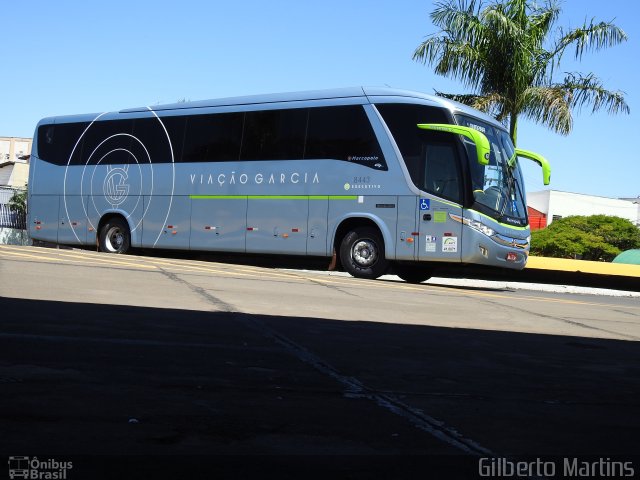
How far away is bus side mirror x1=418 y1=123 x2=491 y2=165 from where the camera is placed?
1633 centimetres

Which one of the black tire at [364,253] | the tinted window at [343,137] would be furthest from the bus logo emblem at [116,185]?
the black tire at [364,253]

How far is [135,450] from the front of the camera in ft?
12.2

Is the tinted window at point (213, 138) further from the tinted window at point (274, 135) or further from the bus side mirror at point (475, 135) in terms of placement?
the bus side mirror at point (475, 135)

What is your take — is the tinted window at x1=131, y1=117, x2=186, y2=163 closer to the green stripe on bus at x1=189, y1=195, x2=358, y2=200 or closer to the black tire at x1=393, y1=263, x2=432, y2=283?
the green stripe on bus at x1=189, y1=195, x2=358, y2=200

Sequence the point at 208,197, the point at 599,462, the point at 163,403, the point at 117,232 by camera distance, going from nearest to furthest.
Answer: the point at 599,462
the point at 163,403
the point at 208,197
the point at 117,232

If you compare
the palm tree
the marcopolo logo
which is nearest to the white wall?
the palm tree

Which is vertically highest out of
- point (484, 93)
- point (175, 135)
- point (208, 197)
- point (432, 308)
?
point (484, 93)

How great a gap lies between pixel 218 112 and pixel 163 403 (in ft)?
56.5

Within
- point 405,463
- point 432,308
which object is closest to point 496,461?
point 405,463

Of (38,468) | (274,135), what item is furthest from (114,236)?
(38,468)

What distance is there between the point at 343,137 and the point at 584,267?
8.46 meters

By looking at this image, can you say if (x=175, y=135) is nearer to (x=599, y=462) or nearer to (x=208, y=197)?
(x=208, y=197)

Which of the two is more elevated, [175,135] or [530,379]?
[175,135]

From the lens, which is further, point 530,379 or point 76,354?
point 530,379
